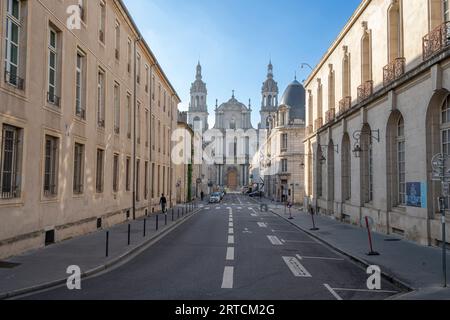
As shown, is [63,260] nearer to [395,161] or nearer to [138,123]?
[395,161]

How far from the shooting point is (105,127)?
21625 mm

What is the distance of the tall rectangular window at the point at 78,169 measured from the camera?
58.8 ft

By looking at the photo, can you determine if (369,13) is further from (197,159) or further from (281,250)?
(197,159)

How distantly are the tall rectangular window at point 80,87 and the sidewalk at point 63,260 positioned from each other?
506 cm

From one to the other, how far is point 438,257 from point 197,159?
2306 inches

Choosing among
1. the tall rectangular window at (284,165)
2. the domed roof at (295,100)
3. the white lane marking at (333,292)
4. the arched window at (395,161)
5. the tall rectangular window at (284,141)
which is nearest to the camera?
the white lane marking at (333,292)

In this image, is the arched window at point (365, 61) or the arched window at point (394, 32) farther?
the arched window at point (365, 61)

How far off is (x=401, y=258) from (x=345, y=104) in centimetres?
1549

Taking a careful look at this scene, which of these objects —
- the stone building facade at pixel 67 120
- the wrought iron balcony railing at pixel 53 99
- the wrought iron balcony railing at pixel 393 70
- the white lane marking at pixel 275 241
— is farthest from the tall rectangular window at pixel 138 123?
the wrought iron balcony railing at pixel 393 70

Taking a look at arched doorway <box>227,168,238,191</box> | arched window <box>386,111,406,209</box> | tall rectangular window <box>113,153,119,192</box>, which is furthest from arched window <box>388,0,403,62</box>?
arched doorway <box>227,168,238,191</box>

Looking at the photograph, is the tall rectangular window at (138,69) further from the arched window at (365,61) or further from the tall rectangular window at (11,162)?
the tall rectangular window at (11,162)

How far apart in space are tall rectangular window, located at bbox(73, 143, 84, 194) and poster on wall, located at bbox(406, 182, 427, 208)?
12839 mm

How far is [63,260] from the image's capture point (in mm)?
11961

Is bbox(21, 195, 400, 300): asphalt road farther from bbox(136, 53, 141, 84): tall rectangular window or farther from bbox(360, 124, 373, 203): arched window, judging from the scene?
bbox(136, 53, 141, 84): tall rectangular window
